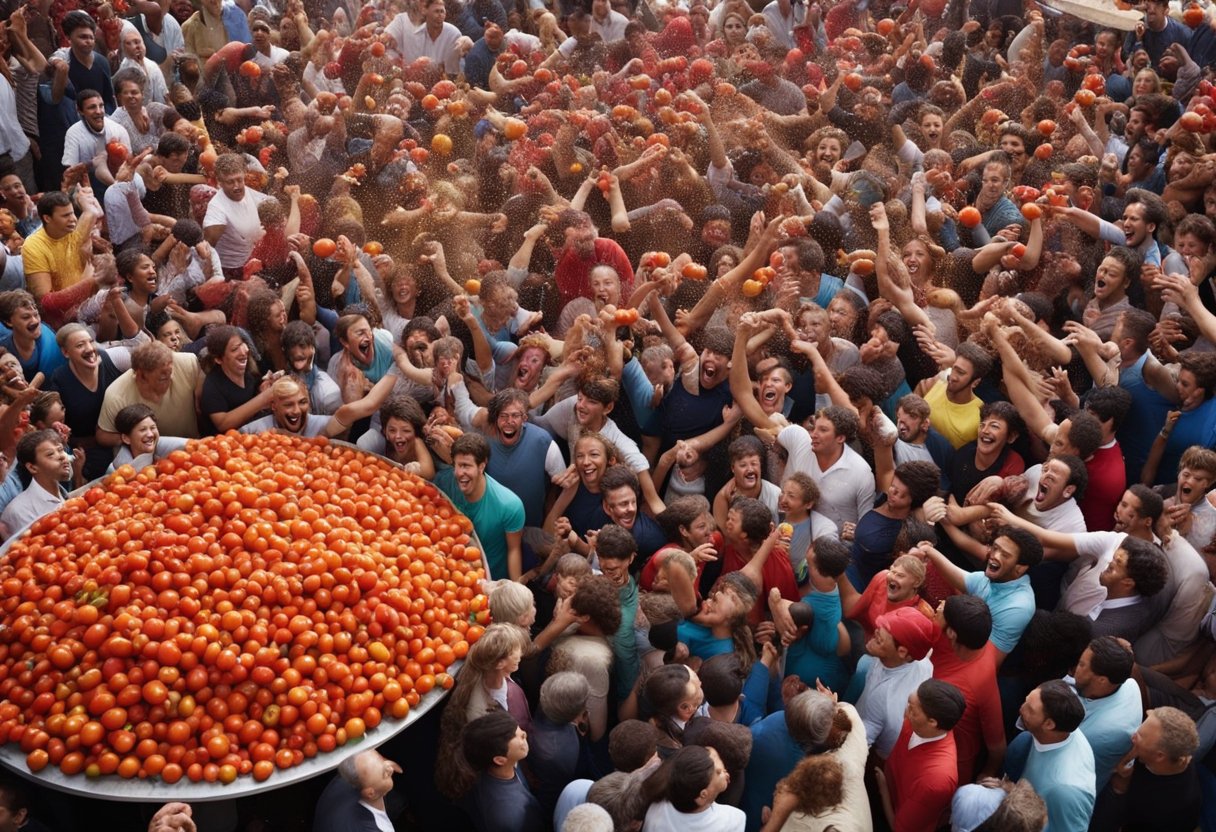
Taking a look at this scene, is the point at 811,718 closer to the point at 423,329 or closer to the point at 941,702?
the point at 941,702

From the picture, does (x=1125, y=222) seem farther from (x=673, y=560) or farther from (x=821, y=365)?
(x=673, y=560)

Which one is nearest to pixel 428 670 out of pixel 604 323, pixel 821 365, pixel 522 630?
pixel 522 630

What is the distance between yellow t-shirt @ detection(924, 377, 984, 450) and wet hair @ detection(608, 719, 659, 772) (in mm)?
3031

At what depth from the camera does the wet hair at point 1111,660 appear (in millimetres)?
4883

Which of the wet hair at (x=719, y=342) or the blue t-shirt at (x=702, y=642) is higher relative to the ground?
the wet hair at (x=719, y=342)

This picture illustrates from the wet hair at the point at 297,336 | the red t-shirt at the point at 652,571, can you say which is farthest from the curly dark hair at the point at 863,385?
the wet hair at the point at 297,336

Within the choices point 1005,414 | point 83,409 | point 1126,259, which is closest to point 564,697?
point 1005,414

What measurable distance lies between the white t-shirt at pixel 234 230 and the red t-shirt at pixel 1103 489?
6.21m

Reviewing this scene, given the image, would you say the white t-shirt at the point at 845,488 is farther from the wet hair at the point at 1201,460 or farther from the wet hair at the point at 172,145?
the wet hair at the point at 172,145

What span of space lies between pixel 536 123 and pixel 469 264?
7.29ft

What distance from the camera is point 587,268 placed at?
8133 mm

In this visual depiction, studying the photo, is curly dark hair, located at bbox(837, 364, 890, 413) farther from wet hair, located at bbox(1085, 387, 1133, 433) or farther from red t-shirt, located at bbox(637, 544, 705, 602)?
red t-shirt, located at bbox(637, 544, 705, 602)

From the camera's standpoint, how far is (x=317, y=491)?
19.1 ft

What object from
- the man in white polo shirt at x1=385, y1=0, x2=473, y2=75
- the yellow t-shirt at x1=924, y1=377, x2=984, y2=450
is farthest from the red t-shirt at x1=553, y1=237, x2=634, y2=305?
the man in white polo shirt at x1=385, y1=0, x2=473, y2=75
